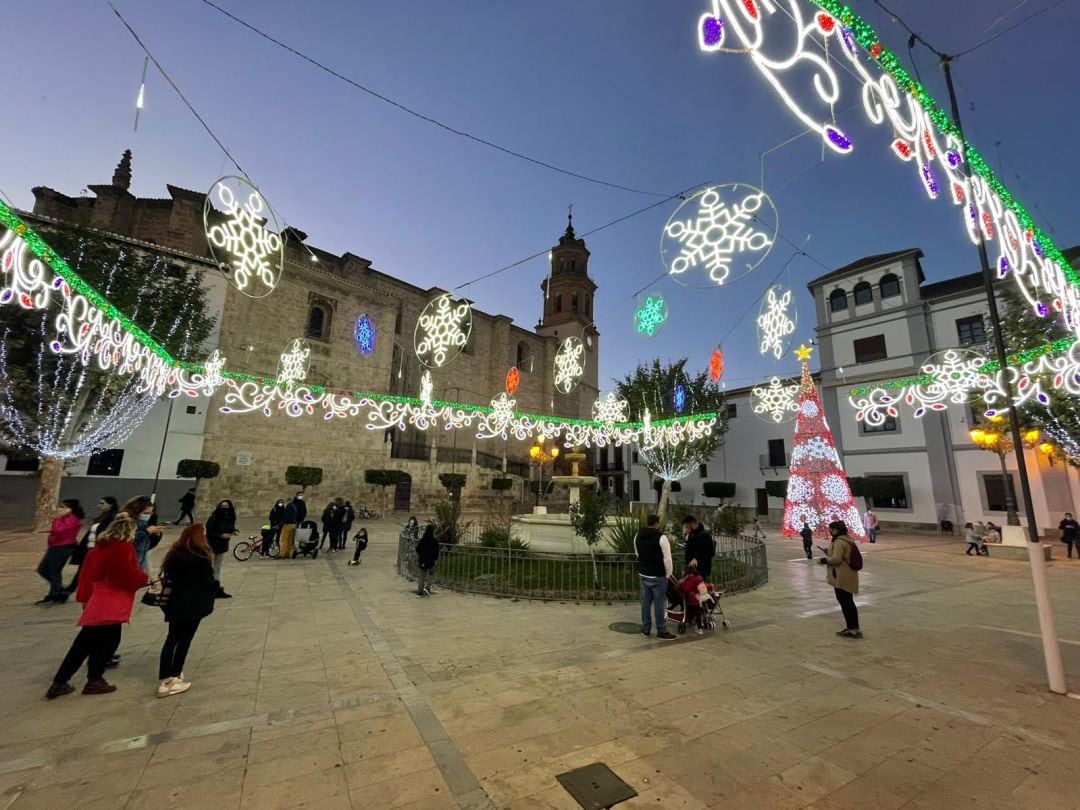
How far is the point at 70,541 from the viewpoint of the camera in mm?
6781

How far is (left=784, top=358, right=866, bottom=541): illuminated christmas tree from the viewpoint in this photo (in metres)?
15.1

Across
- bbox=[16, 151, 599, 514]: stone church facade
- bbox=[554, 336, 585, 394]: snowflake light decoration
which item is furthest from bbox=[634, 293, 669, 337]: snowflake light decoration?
bbox=[16, 151, 599, 514]: stone church facade

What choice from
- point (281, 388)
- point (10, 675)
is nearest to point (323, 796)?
point (10, 675)

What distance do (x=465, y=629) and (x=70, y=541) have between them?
6.41m

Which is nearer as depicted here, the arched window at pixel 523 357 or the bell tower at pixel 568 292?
the arched window at pixel 523 357

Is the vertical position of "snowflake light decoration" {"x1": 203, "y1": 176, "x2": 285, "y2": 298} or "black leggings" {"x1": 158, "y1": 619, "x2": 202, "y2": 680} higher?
"snowflake light decoration" {"x1": 203, "y1": 176, "x2": 285, "y2": 298}

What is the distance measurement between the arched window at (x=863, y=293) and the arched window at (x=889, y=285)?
0.53m

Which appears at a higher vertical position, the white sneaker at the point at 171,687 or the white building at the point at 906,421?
the white building at the point at 906,421

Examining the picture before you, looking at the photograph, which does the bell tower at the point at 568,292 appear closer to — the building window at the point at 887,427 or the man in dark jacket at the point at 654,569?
the building window at the point at 887,427

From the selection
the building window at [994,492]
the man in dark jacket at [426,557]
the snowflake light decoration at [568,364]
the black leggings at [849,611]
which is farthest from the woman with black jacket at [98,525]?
the building window at [994,492]

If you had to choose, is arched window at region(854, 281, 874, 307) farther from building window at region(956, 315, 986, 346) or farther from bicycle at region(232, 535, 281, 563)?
bicycle at region(232, 535, 281, 563)

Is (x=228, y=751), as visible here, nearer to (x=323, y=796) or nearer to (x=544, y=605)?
(x=323, y=796)

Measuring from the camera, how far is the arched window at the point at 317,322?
26.7 m

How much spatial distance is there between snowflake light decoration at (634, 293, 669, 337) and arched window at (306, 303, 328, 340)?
22.6 meters
